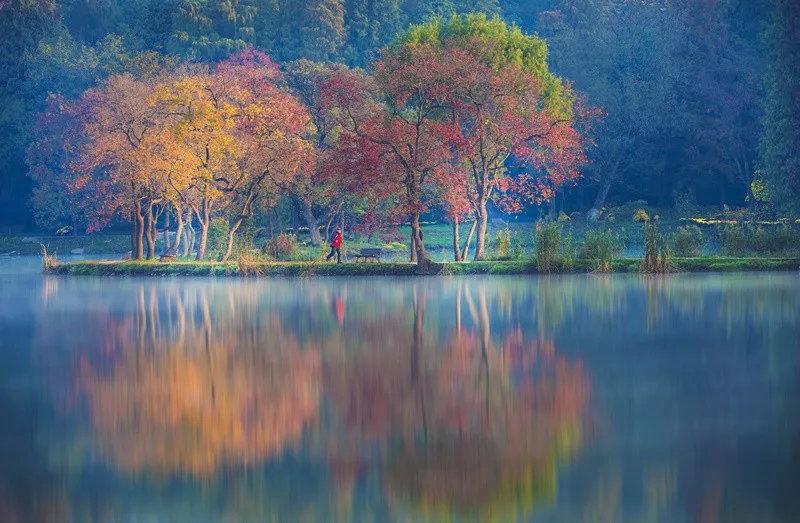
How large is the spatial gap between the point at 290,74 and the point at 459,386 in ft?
148

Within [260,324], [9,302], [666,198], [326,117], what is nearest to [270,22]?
[326,117]

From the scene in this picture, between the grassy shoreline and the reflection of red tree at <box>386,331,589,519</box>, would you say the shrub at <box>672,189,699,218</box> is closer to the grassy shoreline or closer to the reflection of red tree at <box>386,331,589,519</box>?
the grassy shoreline

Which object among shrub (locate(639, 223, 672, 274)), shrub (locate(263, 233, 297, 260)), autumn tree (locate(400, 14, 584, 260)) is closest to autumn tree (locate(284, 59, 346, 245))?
shrub (locate(263, 233, 297, 260))

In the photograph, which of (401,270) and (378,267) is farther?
(378,267)

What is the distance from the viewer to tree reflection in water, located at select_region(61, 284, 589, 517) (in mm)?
9938

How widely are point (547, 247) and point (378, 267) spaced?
5532mm

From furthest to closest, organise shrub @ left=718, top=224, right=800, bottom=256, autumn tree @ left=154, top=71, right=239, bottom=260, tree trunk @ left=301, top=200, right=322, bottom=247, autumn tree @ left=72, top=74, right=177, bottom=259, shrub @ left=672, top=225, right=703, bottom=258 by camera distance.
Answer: tree trunk @ left=301, top=200, right=322, bottom=247 < autumn tree @ left=154, top=71, right=239, bottom=260 < autumn tree @ left=72, top=74, right=177, bottom=259 < shrub @ left=718, top=224, right=800, bottom=256 < shrub @ left=672, top=225, right=703, bottom=258

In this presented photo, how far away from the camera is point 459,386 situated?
46.9 ft

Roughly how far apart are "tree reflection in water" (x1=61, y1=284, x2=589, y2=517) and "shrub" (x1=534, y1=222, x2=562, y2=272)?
51.6 feet

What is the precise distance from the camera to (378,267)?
40.0 metres

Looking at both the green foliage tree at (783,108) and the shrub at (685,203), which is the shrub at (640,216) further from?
the green foliage tree at (783,108)

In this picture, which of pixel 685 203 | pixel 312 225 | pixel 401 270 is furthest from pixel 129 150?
pixel 685 203

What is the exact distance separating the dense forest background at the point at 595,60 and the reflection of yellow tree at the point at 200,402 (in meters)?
41.0

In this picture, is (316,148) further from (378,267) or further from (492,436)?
(492,436)
